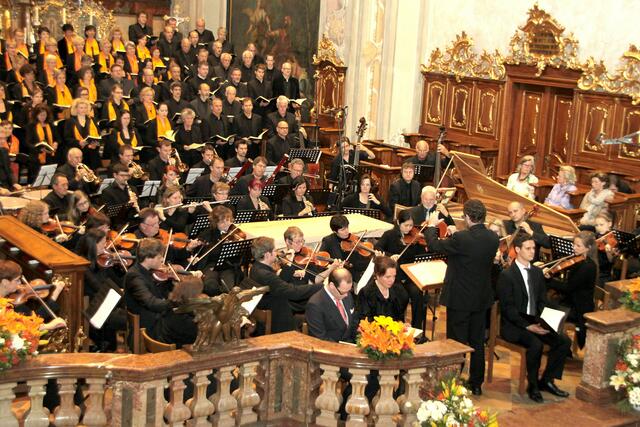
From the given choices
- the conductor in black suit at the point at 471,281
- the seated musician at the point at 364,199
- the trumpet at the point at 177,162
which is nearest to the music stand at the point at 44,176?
the trumpet at the point at 177,162

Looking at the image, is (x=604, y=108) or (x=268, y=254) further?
(x=604, y=108)

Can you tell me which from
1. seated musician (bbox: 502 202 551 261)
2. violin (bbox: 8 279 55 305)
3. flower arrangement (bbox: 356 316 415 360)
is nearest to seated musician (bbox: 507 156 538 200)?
seated musician (bbox: 502 202 551 261)

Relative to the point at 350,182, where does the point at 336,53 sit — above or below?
above

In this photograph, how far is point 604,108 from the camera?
43.7ft

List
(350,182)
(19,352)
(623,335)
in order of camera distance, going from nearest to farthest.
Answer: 1. (19,352)
2. (623,335)
3. (350,182)

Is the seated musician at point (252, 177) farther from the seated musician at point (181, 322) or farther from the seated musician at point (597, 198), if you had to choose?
the seated musician at point (181, 322)

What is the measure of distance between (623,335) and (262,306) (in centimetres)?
279

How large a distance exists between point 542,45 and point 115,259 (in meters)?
8.24

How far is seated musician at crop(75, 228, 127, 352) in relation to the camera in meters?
7.71

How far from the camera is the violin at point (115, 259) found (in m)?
8.12

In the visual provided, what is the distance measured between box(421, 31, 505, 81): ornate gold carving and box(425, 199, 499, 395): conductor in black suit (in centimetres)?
794

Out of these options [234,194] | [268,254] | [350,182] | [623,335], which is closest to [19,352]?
[268,254]

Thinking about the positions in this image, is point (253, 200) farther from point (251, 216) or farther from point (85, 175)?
point (85, 175)

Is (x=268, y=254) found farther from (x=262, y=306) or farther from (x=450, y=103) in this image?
(x=450, y=103)
